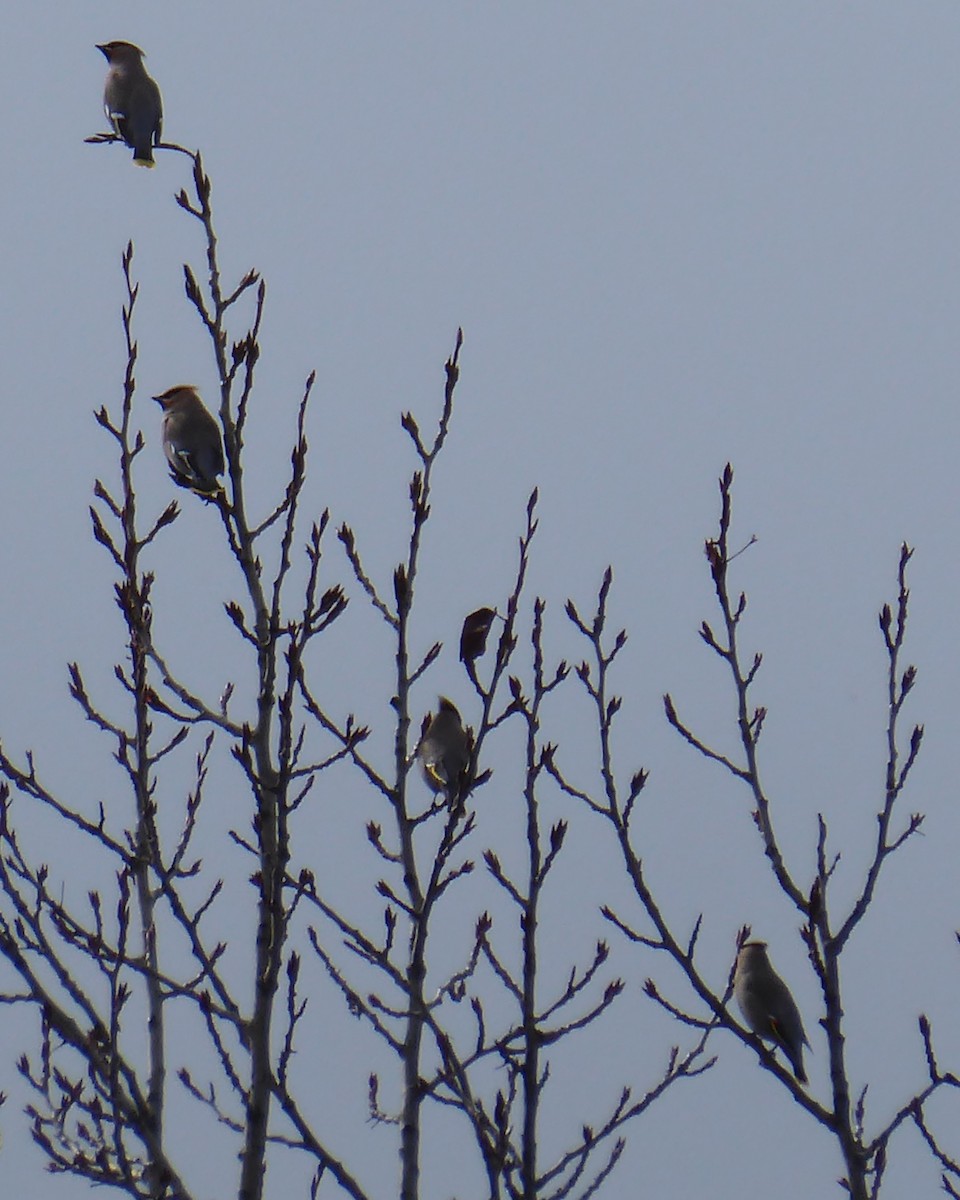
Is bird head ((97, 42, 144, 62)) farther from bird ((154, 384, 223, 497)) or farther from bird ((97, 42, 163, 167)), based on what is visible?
bird ((154, 384, 223, 497))

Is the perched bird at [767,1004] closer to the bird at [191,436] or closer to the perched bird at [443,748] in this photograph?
the perched bird at [443,748]

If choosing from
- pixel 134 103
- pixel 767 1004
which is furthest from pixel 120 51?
pixel 767 1004

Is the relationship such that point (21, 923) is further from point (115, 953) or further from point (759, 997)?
point (759, 997)

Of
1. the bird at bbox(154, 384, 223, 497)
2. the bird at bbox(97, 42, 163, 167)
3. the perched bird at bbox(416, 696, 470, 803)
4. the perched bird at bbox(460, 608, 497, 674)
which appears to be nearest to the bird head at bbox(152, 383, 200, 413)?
the bird at bbox(154, 384, 223, 497)

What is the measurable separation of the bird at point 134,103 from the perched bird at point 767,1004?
16.5 ft

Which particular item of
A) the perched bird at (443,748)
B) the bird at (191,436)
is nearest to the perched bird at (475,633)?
the perched bird at (443,748)

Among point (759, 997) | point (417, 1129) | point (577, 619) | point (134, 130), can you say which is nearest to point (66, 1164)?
point (417, 1129)

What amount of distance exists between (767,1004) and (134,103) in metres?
5.56

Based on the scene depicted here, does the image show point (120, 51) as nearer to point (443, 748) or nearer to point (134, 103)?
point (134, 103)

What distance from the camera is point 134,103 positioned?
8.59 metres

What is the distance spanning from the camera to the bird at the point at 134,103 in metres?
8.52

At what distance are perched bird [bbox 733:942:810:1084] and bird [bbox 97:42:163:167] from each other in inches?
198

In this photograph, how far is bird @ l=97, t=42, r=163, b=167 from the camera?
852 cm

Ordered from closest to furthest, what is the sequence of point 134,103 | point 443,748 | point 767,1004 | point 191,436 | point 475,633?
point 475,633, point 443,748, point 767,1004, point 191,436, point 134,103
